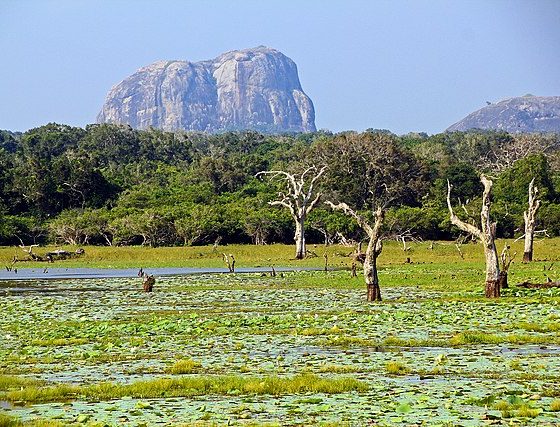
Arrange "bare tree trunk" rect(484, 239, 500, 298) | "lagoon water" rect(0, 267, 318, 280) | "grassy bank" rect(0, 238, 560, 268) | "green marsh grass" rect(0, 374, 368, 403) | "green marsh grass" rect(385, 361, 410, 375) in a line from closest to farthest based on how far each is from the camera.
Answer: "green marsh grass" rect(0, 374, 368, 403) → "green marsh grass" rect(385, 361, 410, 375) → "bare tree trunk" rect(484, 239, 500, 298) → "lagoon water" rect(0, 267, 318, 280) → "grassy bank" rect(0, 238, 560, 268)

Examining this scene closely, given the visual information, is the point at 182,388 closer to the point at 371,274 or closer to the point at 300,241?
the point at 371,274

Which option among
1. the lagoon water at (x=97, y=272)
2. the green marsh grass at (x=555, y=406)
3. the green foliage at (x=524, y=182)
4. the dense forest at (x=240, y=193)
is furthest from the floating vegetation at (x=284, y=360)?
the green foliage at (x=524, y=182)

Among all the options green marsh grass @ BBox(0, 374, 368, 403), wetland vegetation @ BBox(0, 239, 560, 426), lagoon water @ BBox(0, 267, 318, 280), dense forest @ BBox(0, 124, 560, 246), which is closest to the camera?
wetland vegetation @ BBox(0, 239, 560, 426)

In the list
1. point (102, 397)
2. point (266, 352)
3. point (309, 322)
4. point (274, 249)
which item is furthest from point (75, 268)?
point (102, 397)

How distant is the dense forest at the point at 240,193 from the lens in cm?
8462

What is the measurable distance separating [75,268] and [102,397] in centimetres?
5449

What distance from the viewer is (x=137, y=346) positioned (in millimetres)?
22953

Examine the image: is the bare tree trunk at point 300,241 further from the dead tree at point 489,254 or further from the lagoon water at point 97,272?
the dead tree at point 489,254

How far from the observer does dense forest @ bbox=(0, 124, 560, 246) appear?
3332 inches

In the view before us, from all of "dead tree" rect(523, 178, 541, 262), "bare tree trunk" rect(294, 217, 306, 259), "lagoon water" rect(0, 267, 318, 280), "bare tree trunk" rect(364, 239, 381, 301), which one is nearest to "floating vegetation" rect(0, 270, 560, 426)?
"bare tree trunk" rect(364, 239, 381, 301)

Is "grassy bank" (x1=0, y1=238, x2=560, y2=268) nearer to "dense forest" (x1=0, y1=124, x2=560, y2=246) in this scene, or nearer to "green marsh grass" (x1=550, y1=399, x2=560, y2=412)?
"dense forest" (x1=0, y1=124, x2=560, y2=246)

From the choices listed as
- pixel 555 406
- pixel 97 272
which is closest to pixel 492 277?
pixel 555 406

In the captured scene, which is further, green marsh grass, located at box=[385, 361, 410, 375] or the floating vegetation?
green marsh grass, located at box=[385, 361, 410, 375]

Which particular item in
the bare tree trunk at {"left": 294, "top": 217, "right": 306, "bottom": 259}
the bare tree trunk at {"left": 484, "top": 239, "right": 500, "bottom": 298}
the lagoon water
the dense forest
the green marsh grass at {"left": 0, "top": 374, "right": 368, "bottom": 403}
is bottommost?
the green marsh grass at {"left": 0, "top": 374, "right": 368, "bottom": 403}
